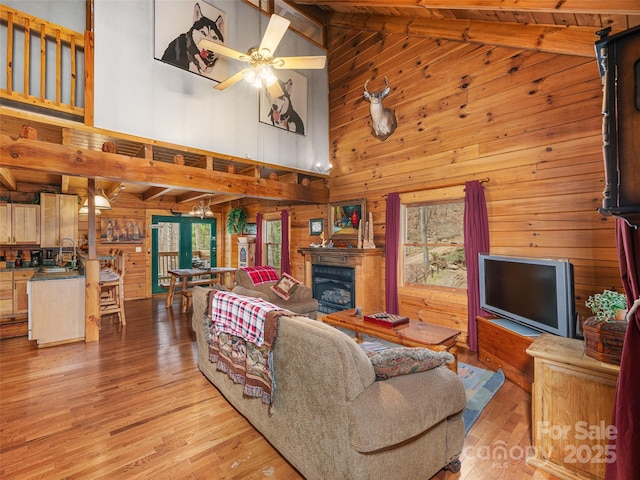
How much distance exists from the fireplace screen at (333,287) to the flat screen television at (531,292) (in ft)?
6.51

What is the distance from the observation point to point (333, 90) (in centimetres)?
587

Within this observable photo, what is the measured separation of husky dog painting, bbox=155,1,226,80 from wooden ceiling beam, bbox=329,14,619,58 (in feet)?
8.38

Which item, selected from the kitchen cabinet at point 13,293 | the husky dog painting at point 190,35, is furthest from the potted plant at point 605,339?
the kitchen cabinet at point 13,293

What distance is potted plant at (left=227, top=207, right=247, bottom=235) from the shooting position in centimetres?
767

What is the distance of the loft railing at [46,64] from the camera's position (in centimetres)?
312

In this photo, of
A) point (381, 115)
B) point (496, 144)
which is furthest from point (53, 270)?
point (496, 144)

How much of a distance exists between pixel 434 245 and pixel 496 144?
1.50m

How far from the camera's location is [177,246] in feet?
25.6

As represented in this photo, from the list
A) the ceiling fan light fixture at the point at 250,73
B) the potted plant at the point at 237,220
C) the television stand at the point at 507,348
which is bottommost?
the television stand at the point at 507,348

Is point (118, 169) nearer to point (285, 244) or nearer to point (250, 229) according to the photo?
point (285, 244)

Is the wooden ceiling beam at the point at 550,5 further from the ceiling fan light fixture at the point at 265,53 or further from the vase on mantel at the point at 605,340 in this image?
the vase on mantel at the point at 605,340

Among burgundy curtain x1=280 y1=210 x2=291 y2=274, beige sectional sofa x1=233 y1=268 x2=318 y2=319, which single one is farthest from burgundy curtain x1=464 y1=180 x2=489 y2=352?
burgundy curtain x1=280 y1=210 x2=291 y2=274

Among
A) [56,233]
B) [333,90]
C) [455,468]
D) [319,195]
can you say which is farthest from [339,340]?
[56,233]

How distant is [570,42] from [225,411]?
187 inches
